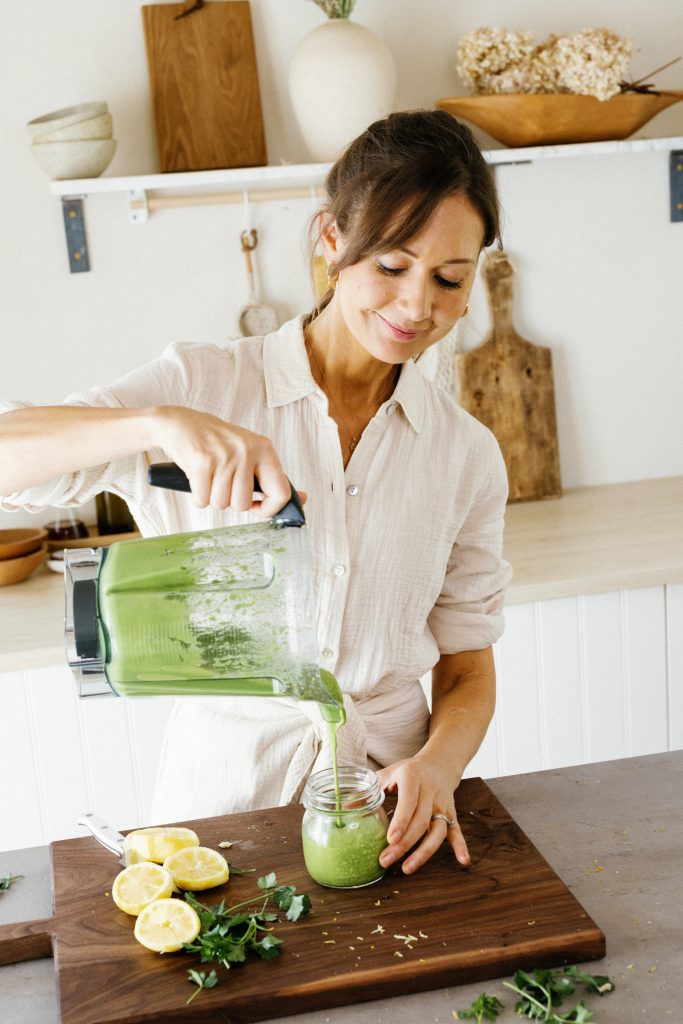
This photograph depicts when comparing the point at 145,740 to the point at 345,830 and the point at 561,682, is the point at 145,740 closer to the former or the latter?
the point at 561,682

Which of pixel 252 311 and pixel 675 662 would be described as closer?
pixel 675 662

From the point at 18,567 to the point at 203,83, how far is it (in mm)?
1092

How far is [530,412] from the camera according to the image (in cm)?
270

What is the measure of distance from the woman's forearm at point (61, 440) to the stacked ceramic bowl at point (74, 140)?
1316mm

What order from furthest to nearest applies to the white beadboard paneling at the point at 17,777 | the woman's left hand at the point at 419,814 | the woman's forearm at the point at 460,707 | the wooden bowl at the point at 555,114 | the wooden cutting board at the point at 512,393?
1. the wooden cutting board at the point at 512,393
2. the wooden bowl at the point at 555,114
3. the white beadboard paneling at the point at 17,777
4. the woman's forearm at the point at 460,707
5. the woman's left hand at the point at 419,814

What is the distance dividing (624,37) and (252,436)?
6.08ft

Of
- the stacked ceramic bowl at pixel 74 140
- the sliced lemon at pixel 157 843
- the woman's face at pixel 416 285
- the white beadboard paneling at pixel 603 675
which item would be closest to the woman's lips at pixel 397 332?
the woman's face at pixel 416 285

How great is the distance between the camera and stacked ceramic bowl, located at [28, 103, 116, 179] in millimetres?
2291

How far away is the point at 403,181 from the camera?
122 centimetres

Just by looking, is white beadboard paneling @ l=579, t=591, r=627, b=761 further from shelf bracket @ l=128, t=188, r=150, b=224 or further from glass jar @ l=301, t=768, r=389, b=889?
shelf bracket @ l=128, t=188, r=150, b=224

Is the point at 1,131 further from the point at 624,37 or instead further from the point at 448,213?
the point at 448,213

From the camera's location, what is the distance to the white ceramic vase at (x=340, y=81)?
2.33 metres

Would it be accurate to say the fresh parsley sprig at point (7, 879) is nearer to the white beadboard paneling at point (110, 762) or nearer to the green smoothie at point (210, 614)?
the green smoothie at point (210, 614)

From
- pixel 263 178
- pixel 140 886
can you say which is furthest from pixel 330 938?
pixel 263 178
